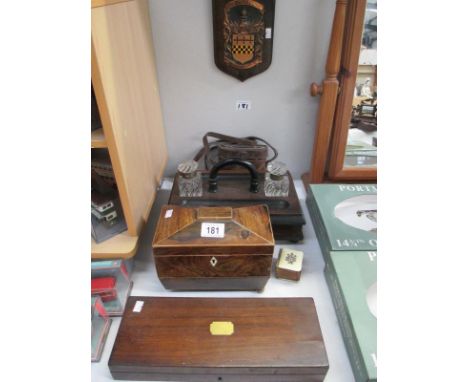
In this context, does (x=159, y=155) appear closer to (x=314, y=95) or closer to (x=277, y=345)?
(x=314, y=95)

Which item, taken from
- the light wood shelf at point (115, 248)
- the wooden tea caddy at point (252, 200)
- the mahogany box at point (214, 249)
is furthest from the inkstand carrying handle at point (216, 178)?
the light wood shelf at point (115, 248)

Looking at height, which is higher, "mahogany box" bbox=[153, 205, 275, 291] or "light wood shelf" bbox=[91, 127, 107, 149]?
"light wood shelf" bbox=[91, 127, 107, 149]

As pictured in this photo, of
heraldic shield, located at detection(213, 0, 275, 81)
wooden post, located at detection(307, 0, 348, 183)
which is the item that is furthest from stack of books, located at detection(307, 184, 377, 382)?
heraldic shield, located at detection(213, 0, 275, 81)

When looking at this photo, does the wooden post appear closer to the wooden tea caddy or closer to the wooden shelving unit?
the wooden tea caddy

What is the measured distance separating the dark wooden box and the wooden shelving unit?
118 mm

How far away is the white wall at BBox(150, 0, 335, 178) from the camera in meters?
0.87

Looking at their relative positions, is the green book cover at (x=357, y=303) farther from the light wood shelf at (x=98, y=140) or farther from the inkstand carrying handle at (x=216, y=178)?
the light wood shelf at (x=98, y=140)

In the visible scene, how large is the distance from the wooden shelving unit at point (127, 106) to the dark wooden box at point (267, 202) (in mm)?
118

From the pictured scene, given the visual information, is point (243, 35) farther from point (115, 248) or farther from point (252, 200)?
point (115, 248)

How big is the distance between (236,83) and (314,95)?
22 centimetres

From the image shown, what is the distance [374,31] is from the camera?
31.3 inches

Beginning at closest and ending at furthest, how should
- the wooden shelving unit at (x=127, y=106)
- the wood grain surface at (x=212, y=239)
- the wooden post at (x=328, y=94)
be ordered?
the wooden shelving unit at (x=127, y=106) < the wood grain surface at (x=212, y=239) < the wooden post at (x=328, y=94)

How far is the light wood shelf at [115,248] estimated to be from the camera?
699 millimetres
